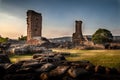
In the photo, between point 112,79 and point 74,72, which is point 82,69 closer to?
point 74,72

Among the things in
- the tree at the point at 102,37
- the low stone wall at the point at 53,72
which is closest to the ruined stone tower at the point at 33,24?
the tree at the point at 102,37

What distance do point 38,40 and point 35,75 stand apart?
152 ft

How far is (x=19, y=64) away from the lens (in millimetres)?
22312

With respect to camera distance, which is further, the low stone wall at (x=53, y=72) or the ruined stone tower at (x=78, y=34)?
the ruined stone tower at (x=78, y=34)

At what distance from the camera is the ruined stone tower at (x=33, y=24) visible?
7131cm

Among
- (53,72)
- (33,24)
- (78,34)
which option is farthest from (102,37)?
(53,72)

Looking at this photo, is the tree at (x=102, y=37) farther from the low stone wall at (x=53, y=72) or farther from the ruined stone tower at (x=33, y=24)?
the low stone wall at (x=53, y=72)

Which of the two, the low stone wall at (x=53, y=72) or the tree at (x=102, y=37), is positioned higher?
the tree at (x=102, y=37)

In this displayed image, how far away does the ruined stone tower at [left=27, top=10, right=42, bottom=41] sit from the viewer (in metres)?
71.3

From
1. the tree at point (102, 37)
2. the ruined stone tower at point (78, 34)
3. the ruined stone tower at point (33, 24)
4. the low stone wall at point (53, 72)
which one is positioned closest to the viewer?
the low stone wall at point (53, 72)

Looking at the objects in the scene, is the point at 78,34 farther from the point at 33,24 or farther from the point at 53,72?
the point at 53,72

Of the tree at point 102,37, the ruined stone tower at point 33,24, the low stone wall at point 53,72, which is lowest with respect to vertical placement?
the low stone wall at point 53,72

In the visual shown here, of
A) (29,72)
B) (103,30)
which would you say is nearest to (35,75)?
(29,72)

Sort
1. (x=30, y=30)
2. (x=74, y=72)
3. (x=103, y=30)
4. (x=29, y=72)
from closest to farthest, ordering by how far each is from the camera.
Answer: (x=74, y=72) < (x=29, y=72) < (x=30, y=30) < (x=103, y=30)
